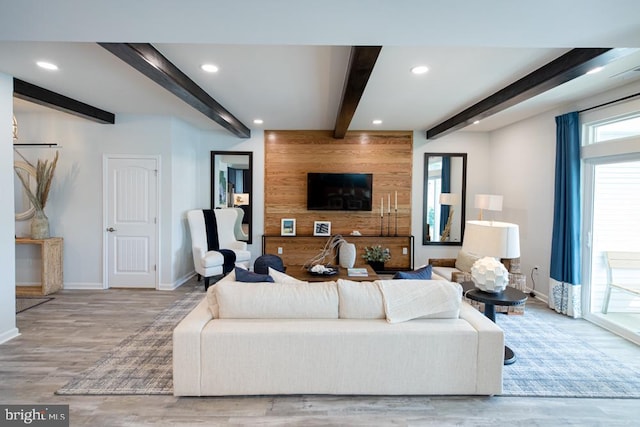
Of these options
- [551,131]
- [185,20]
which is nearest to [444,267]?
[551,131]

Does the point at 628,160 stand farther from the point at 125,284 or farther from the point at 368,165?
the point at 125,284

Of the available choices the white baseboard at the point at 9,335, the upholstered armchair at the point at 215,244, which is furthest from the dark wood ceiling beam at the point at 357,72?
the white baseboard at the point at 9,335

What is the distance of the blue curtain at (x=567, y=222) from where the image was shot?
159 inches

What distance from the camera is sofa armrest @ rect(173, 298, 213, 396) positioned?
2254mm

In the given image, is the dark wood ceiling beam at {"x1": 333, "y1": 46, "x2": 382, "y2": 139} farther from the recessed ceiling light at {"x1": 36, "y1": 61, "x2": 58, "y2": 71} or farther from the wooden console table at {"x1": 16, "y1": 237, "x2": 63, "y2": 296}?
the wooden console table at {"x1": 16, "y1": 237, "x2": 63, "y2": 296}

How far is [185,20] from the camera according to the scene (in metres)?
2.00

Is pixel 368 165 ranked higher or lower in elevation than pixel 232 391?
higher

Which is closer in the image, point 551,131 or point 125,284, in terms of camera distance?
point 551,131

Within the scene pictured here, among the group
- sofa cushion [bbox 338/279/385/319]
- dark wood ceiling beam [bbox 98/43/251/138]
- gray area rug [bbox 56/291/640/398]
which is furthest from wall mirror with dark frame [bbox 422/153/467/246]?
sofa cushion [bbox 338/279/385/319]

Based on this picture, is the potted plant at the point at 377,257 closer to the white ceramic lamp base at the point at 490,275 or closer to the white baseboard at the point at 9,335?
the white ceramic lamp base at the point at 490,275

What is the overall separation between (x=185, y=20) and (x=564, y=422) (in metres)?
3.44

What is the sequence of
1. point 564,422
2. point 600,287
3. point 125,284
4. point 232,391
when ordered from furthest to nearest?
point 125,284
point 600,287
point 232,391
point 564,422

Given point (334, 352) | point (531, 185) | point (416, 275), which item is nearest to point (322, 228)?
point (531, 185)

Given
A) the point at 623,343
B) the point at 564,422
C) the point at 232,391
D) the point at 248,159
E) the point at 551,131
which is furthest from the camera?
the point at 248,159
